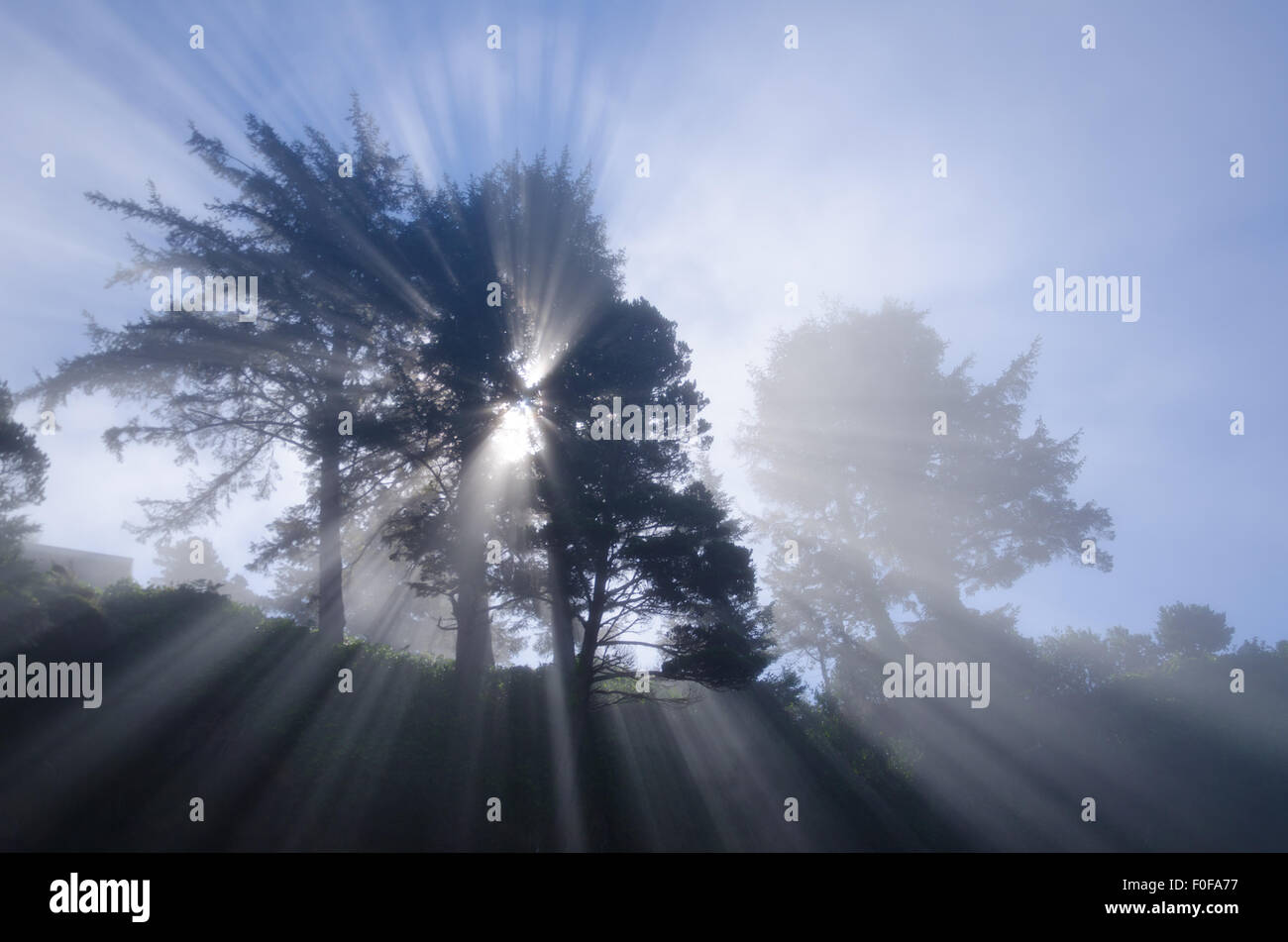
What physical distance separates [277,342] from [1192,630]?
58508 mm

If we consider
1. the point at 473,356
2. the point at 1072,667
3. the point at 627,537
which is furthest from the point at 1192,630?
the point at 473,356

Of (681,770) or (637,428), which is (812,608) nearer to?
(681,770)

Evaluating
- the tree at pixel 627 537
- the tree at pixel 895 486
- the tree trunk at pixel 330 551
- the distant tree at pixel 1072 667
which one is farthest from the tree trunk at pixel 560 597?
the distant tree at pixel 1072 667

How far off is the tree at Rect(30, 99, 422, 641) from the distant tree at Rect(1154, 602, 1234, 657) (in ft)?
175

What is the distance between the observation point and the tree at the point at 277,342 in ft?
58.2

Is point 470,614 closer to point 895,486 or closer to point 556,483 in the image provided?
point 556,483

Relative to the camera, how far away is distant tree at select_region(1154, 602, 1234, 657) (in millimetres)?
44625

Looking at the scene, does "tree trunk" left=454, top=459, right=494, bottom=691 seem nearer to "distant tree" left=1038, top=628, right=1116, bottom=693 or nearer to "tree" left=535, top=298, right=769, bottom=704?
"tree" left=535, top=298, right=769, bottom=704

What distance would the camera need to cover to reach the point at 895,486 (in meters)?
29.2

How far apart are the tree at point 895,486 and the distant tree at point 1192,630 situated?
26.1 metres

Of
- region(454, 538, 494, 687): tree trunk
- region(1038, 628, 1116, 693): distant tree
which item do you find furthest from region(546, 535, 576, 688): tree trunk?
region(1038, 628, 1116, 693): distant tree

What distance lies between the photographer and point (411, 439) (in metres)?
16.8
